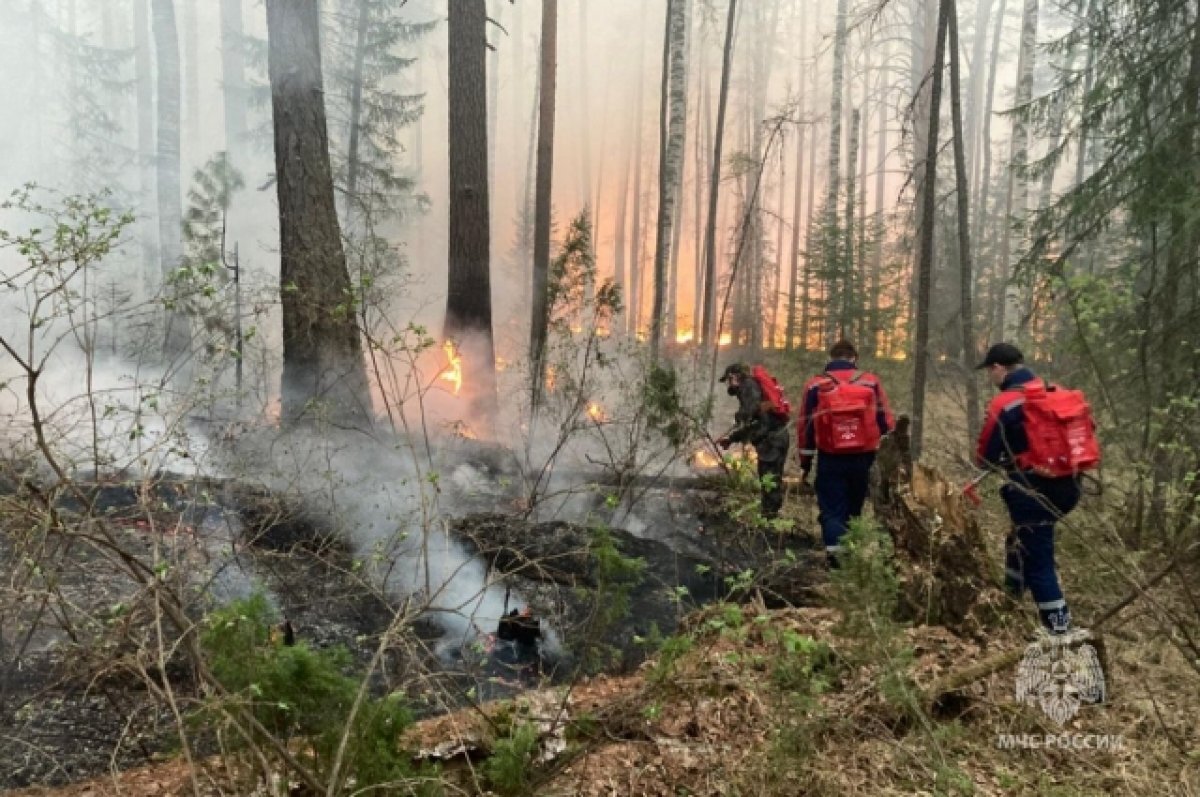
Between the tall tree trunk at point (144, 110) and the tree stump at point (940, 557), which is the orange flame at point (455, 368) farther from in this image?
the tall tree trunk at point (144, 110)

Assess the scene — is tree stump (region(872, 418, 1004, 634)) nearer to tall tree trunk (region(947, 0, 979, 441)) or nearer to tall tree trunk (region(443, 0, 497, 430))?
tall tree trunk (region(947, 0, 979, 441))

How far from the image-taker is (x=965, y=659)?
3895 mm

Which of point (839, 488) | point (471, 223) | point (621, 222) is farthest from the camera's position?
point (621, 222)

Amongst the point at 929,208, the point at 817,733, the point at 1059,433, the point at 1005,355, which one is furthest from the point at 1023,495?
the point at 929,208

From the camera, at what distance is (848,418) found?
224 inches

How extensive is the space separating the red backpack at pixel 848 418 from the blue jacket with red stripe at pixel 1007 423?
108 centimetres

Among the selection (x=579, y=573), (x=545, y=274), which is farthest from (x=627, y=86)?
(x=579, y=573)

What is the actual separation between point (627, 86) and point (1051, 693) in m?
47.4

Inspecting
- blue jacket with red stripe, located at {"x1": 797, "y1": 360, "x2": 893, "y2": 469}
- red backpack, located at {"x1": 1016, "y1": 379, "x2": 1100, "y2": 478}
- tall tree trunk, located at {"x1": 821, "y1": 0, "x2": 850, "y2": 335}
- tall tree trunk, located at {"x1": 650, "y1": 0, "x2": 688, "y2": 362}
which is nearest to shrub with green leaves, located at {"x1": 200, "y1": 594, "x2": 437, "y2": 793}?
red backpack, located at {"x1": 1016, "y1": 379, "x2": 1100, "y2": 478}

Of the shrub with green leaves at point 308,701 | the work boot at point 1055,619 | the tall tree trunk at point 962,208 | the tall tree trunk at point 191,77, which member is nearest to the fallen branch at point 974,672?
the work boot at point 1055,619

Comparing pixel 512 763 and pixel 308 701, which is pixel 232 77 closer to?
pixel 308 701

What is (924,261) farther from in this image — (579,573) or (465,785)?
(465,785)

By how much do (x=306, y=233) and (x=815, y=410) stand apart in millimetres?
5196

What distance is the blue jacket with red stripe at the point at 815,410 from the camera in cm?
590
